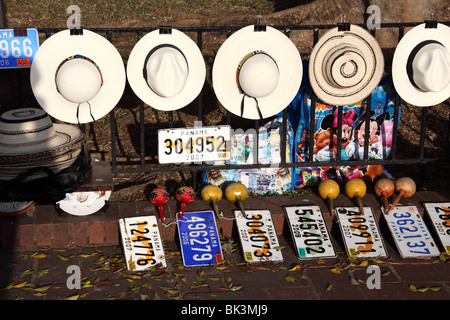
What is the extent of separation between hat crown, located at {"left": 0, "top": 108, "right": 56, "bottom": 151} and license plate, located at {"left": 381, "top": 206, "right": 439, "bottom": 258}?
9.85 ft

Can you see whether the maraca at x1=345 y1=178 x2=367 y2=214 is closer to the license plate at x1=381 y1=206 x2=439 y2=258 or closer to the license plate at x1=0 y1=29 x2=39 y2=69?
the license plate at x1=381 y1=206 x2=439 y2=258

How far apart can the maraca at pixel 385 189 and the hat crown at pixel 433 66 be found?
90 centimetres

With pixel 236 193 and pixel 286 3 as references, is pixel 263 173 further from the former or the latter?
pixel 286 3

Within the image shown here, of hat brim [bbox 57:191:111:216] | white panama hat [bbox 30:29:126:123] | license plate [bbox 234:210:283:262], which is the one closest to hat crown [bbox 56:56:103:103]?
white panama hat [bbox 30:29:126:123]

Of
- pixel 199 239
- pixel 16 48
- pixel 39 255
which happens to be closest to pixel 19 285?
pixel 39 255

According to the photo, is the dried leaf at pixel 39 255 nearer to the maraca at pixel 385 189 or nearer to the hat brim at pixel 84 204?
the hat brim at pixel 84 204

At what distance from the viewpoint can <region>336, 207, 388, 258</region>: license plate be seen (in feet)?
15.9

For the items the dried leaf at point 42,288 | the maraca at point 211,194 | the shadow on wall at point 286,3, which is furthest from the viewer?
the shadow on wall at point 286,3

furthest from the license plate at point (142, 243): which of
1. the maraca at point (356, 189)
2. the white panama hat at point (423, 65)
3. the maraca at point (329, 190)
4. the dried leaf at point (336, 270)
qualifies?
the white panama hat at point (423, 65)

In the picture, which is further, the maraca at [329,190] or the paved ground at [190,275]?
the maraca at [329,190]

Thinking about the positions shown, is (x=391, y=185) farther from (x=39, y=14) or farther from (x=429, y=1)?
(x=39, y=14)

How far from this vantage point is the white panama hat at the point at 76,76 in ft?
15.3

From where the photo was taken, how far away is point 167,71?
4.62 metres
